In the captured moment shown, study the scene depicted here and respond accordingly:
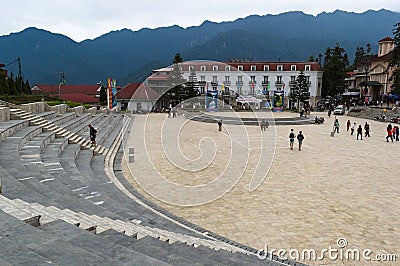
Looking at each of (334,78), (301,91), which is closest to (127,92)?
(301,91)

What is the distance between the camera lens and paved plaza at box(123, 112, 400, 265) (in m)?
7.84

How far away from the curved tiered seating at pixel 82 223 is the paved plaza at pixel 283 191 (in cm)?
117

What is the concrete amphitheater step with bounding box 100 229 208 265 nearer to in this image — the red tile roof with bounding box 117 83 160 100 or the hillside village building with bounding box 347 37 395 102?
the red tile roof with bounding box 117 83 160 100

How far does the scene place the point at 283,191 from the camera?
11.3m

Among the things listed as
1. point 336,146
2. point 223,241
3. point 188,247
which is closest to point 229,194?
point 223,241

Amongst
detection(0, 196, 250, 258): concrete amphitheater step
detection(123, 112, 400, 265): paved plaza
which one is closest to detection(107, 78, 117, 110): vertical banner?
detection(123, 112, 400, 265): paved plaza

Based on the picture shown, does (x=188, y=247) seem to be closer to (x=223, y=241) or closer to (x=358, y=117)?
(x=223, y=241)

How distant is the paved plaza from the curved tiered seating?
1169 mm

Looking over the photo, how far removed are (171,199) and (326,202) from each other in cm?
502

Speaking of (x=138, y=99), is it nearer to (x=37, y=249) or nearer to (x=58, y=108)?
(x=58, y=108)

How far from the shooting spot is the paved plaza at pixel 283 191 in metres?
7.84

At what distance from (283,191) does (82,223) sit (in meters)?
7.57

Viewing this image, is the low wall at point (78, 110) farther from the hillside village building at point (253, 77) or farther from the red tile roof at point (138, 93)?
the hillside village building at point (253, 77)

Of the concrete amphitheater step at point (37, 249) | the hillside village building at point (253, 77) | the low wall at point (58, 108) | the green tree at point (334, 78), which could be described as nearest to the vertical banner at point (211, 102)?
the hillside village building at point (253, 77)
